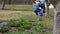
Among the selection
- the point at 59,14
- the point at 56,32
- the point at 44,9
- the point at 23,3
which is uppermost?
the point at 59,14

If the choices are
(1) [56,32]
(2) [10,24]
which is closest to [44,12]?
(2) [10,24]

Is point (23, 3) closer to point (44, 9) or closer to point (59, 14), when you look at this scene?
point (44, 9)

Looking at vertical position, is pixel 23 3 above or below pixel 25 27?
below

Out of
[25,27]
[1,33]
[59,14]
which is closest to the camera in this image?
[59,14]

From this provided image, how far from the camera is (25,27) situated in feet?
26.8

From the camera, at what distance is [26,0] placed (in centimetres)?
2316

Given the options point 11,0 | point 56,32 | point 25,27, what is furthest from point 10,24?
point 11,0

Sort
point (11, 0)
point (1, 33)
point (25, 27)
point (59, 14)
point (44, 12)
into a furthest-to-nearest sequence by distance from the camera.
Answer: point (11, 0)
point (44, 12)
point (25, 27)
point (1, 33)
point (59, 14)

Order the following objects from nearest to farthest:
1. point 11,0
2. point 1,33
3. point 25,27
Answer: point 1,33
point 25,27
point 11,0

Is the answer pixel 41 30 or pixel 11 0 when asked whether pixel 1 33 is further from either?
pixel 11 0

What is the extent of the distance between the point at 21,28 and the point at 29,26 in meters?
0.43

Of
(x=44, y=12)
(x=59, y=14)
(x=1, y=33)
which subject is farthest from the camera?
(x=44, y=12)

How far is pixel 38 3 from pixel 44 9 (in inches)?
17.1

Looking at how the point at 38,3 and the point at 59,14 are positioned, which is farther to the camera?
the point at 38,3
